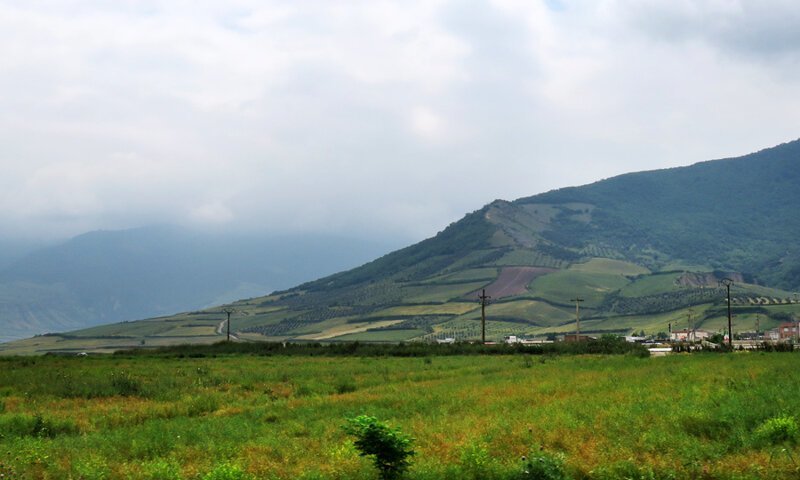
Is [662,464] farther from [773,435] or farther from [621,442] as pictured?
[773,435]

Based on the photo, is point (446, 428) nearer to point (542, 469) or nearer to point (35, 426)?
point (542, 469)

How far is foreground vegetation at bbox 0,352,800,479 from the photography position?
19.2 metres

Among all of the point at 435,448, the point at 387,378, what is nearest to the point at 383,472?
the point at 435,448

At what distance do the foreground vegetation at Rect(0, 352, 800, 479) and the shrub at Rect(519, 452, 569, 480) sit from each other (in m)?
0.03

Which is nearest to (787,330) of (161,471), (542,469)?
(542,469)

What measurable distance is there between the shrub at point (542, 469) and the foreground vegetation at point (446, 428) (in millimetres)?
34

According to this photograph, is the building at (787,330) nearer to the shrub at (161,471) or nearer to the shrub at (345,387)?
the shrub at (345,387)

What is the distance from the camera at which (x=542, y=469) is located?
1736cm

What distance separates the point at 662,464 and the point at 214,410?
24132 mm

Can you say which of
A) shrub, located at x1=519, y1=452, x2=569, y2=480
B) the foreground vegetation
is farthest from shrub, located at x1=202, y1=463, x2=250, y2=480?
shrub, located at x1=519, y1=452, x2=569, y2=480

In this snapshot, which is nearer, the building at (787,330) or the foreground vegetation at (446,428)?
the foreground vegetation at (446,428)

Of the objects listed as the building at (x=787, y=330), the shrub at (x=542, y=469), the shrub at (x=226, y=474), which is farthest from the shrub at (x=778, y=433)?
the building at (x=787, y=330)

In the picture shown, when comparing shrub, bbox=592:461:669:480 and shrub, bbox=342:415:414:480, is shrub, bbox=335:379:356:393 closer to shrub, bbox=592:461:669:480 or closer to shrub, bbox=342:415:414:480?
shrub, bbox=342:415:414:480

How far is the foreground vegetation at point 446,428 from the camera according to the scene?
19.2 m
